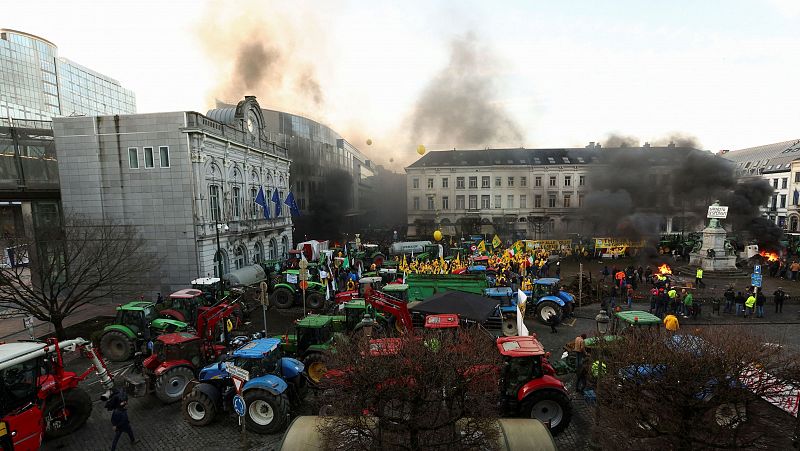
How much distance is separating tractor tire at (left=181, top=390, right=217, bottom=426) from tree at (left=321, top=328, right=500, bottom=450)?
4.90 metres

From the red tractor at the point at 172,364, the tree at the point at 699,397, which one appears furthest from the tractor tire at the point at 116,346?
the tree at the point at 699,397

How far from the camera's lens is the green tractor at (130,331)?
47.1 feet

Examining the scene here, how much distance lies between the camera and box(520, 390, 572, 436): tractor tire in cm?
902

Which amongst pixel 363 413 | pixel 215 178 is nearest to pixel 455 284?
pixel 363 413

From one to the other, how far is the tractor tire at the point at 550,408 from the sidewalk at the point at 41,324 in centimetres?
2073

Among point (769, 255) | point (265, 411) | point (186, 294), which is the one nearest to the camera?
point (265, 411)

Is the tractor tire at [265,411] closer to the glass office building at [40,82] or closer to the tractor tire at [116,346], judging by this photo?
the tractor tire at [116,346]

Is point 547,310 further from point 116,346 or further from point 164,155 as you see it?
point 164,155

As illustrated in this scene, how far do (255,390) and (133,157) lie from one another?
22.0 meters

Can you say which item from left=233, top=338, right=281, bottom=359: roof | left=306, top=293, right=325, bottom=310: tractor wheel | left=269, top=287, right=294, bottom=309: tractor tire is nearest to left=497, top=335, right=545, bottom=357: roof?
left=233, top=338, right=281, bottom=359: roof

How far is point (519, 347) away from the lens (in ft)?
31.9

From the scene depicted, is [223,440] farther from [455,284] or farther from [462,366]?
[455,284]

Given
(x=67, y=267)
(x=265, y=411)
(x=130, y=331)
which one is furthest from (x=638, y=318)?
(x=67, y=267)

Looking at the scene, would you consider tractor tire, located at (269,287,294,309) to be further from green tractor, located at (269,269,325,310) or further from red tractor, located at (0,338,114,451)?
red tractor, located at (0,338,114,451)
